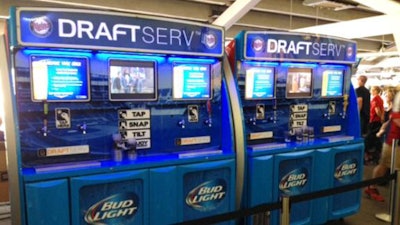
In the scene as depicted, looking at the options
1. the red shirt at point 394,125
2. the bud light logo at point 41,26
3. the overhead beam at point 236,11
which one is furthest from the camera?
the overhead beam at point 236,11

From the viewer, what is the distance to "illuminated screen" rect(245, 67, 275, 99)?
3158 mm

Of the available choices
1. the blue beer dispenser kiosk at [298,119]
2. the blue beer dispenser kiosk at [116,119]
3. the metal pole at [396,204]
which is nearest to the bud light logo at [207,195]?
the blue beer dispenser kiosk at [116,119]

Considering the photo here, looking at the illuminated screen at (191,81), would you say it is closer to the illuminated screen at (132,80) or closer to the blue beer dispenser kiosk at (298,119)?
the illuminated screen at (132,80)

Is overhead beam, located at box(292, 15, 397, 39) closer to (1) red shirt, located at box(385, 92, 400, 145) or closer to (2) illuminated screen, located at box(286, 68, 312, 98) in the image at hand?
(1) red shirt, located at box(385, 92, 400, 145)

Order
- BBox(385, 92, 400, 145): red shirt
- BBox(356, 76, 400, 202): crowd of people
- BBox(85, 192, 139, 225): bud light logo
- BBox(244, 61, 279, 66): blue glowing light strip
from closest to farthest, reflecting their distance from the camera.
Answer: BBox(85, 192, 139, 225): bud light logo → BBox(244, 61, 279, 66): blue glowing light strip → BBox(385, 92, 400, 145): red shirt → BBox(356, 76, 400, 202): crowd of people

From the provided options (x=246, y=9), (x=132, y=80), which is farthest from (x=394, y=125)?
(x=246, y=9)

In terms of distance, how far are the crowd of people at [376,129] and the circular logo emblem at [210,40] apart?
2363 millimetres

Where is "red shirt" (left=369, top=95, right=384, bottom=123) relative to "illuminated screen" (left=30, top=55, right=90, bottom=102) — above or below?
below

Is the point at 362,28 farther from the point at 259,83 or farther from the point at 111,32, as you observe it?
the point at 111,32

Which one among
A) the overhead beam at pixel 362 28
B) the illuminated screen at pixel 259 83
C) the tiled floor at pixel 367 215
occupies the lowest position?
the tiled floor at pixel 367 215

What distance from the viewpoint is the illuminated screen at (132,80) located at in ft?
8.30

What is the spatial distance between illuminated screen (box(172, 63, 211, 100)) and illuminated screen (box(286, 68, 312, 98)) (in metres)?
0.98

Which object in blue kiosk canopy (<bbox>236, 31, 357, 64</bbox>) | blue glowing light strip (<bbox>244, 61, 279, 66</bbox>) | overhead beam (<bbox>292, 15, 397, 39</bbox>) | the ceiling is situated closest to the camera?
blue kiosk canopy (<bbox>236, 31, 357, 64</bbox>)

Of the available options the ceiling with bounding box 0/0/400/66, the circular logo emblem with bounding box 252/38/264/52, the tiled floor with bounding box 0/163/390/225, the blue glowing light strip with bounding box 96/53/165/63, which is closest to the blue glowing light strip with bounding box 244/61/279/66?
the circular logo emblem with bounding box 252/38/264/52
